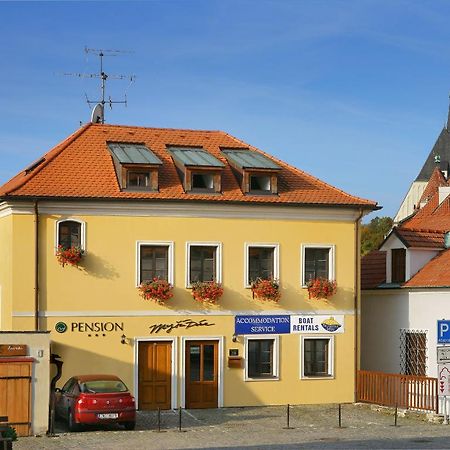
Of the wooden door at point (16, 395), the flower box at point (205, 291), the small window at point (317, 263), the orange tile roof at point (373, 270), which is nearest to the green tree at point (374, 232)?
the orange tile roof at point (373, 270)

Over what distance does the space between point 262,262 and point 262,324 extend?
2087 millimetres

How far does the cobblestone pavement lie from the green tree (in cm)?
5401

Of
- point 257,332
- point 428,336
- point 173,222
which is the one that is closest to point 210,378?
point 257,332

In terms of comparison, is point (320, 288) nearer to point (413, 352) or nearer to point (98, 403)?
point (413, 352)

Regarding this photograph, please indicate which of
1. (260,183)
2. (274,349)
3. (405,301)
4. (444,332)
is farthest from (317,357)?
(260,183)

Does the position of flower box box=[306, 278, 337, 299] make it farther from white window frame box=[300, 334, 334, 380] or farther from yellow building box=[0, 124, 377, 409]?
white window frame box=[300, 334, 334, 380]

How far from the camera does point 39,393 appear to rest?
87.9 feet

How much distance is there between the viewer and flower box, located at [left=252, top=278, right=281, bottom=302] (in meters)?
33.2

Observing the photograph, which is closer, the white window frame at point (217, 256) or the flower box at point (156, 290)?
the flower box at point (156, 290)

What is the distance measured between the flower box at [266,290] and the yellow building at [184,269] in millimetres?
44

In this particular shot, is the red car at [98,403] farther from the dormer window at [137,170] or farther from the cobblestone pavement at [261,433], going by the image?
the dormer window at [137,170]

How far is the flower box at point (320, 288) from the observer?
33.8 m

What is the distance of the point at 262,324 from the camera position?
3347cm

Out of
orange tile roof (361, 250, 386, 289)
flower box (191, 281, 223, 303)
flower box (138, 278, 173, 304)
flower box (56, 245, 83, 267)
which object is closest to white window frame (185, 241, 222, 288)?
flower box (191, 281, 223, 303)
